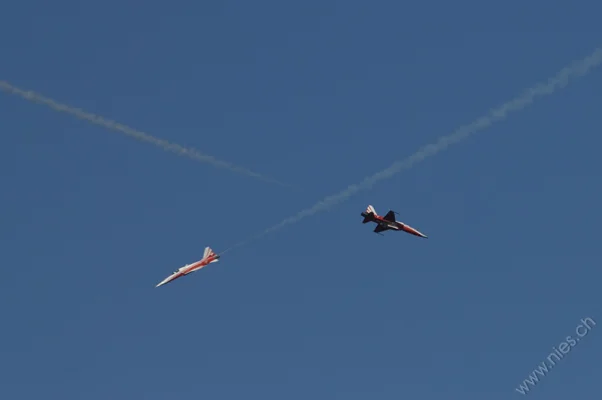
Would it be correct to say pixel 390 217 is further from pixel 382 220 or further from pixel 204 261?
pixel 204 261

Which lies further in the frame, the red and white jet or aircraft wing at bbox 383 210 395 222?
the red and white jet

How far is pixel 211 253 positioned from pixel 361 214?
18193 millimetres

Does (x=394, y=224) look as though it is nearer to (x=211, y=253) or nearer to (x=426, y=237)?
(x=426, y=237)

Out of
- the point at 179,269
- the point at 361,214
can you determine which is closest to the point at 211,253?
the point at 179,269

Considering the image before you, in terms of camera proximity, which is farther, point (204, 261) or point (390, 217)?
point (204, 261)

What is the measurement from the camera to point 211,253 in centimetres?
14025

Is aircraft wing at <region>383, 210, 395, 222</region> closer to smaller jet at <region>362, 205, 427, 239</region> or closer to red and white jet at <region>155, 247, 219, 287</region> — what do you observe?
smaller jet at <region>362, 205, 427, 239</region>

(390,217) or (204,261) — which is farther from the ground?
(204,261)

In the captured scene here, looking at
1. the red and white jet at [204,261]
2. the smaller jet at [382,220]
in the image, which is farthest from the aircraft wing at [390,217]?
the red and white jet at [204,261]

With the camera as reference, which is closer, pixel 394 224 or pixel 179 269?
pixel 394 224

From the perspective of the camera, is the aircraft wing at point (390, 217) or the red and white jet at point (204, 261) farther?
the red and white jet at point (204, 261)

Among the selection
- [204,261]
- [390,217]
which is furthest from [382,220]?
[204,261]

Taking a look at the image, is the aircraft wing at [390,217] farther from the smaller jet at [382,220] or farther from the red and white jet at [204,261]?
the red and white jet at [204,261]

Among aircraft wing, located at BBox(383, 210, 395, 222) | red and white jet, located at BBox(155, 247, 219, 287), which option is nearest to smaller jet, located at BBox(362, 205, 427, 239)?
aircraft wing, located at BBox(383, 210, 395, 222)
